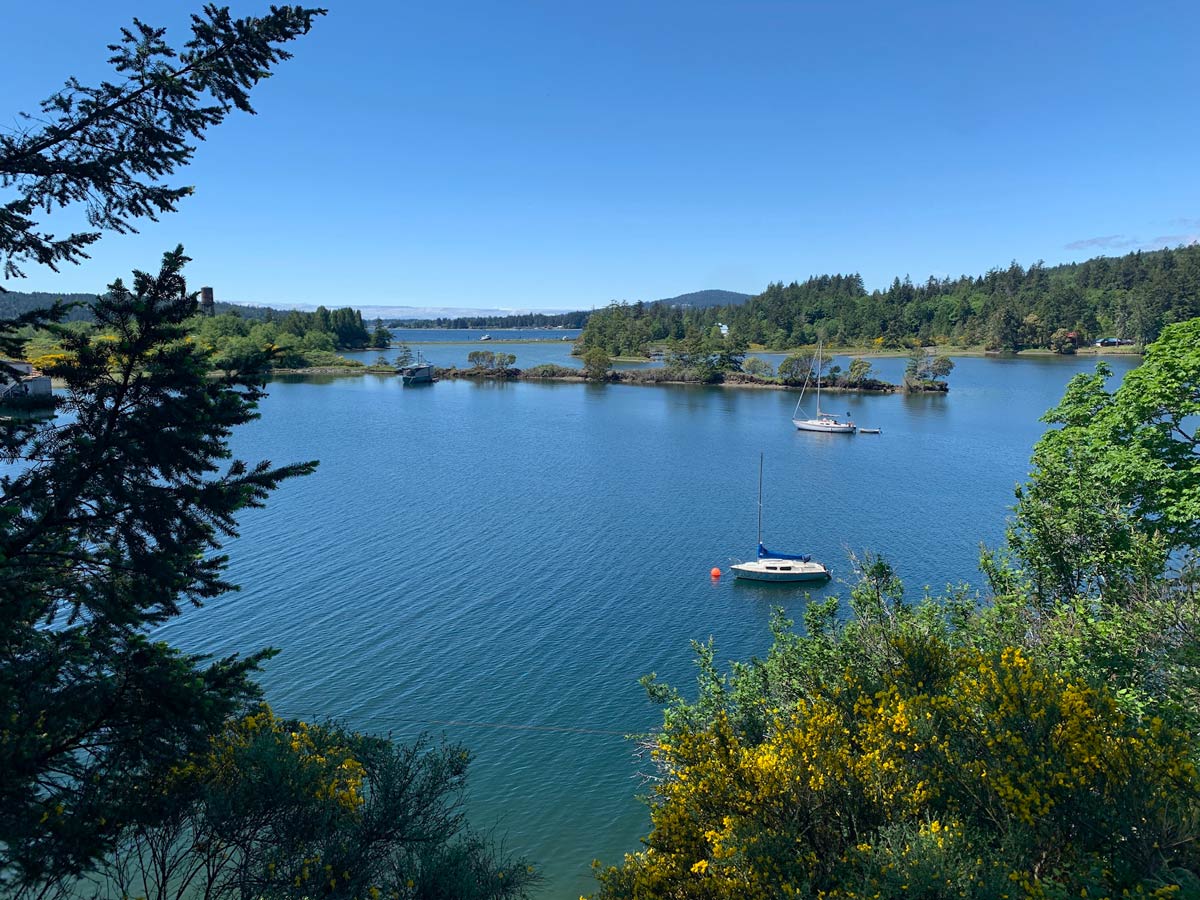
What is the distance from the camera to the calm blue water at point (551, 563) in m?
17.8

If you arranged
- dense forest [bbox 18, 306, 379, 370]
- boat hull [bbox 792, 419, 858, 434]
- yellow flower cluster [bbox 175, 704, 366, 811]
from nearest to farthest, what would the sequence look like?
1. yellow flower cluster [bbox 175, 704, 366, 811]
2. boat hull [bbox 792, 419, 858, 434]
3. dense forest [bbox 18, 306, 379, 370]

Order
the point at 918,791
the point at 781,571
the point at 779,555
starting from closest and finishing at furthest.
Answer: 1. the point at 918,791
2. the point at 781,571
3. the point at 779,555

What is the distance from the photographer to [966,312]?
6068 inches

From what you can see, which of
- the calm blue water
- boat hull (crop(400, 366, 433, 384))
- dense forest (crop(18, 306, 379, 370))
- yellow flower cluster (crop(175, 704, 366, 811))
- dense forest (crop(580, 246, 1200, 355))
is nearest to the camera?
yellow flower cluster (crop(175, 704, 366, 811))

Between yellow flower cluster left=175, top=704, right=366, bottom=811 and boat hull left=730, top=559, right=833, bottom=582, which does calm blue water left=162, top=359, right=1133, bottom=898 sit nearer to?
boat hull left=730, top=559, right=833, bottom=582

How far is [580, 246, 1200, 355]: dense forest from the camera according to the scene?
12494 centimetres

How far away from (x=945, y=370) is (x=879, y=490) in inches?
2277

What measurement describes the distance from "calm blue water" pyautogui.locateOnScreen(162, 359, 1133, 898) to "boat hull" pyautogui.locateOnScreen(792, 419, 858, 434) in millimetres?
1824

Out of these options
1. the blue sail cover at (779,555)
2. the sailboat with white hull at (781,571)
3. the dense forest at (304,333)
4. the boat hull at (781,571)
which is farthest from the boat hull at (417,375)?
the boat hull at (781,571)

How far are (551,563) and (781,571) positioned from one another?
9413mm

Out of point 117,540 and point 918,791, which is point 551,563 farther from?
point 117,540

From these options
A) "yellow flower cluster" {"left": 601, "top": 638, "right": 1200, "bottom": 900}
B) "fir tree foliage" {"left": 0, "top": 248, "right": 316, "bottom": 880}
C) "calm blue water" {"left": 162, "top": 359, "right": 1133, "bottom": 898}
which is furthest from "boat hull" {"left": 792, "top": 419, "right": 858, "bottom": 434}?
"fir tree foliage" {"left": 0, "top": 248, "right": 316, "bottom": 880}

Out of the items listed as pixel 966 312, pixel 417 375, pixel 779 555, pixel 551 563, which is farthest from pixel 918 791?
pixel 966 312

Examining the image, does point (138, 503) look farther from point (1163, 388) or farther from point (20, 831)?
point (1163, 388)
